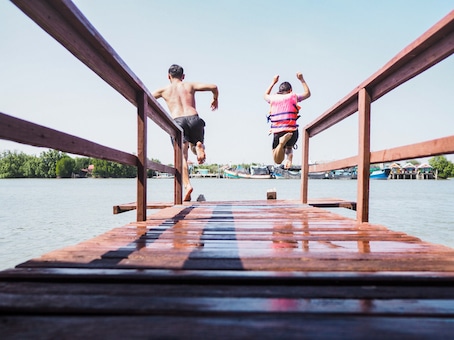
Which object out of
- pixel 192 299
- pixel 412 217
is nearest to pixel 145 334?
pixel 192 299

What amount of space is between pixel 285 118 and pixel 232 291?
5476mm

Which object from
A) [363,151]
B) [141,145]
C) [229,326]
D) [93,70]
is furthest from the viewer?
[141,145]

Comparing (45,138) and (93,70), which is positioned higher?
(93,70)

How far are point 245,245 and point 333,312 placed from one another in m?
1.07

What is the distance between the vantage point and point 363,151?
3.12 m

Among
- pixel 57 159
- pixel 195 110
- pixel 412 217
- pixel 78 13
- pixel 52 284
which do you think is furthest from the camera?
pixel 57 159

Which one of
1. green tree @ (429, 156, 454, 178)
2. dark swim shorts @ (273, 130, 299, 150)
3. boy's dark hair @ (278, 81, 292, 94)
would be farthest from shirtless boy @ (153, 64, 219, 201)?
green tree @ (429, 156, 454, 178)

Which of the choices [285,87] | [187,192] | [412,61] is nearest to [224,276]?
[412,61]

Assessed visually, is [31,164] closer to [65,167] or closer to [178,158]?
[65,167]

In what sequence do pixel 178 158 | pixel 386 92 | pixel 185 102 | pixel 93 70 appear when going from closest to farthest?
pixel 93 70, pixel 386 92, pixel 178 158, pixel 185 102

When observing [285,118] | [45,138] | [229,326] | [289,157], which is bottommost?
[229,326]

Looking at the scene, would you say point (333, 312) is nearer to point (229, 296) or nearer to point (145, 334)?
point (229, 296)

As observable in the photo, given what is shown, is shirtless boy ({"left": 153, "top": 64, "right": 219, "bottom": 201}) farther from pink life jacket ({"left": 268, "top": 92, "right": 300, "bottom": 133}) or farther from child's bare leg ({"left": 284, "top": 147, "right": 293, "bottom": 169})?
child's bare leg ({"left": 284, "top": 147, "right": 293, "bottom": 169})

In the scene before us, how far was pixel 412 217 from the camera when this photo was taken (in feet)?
41.5
